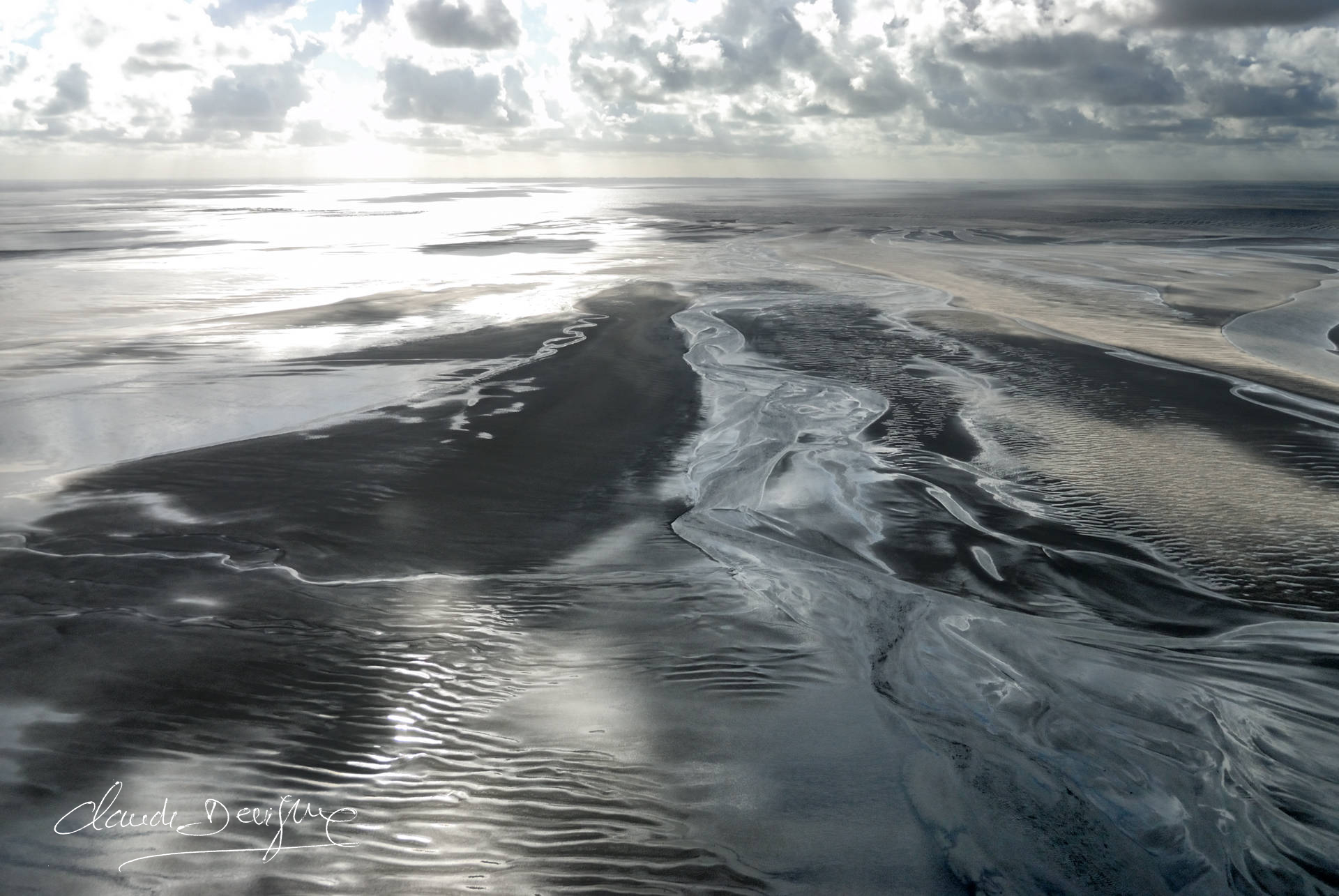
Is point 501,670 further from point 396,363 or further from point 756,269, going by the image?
point 756,269
